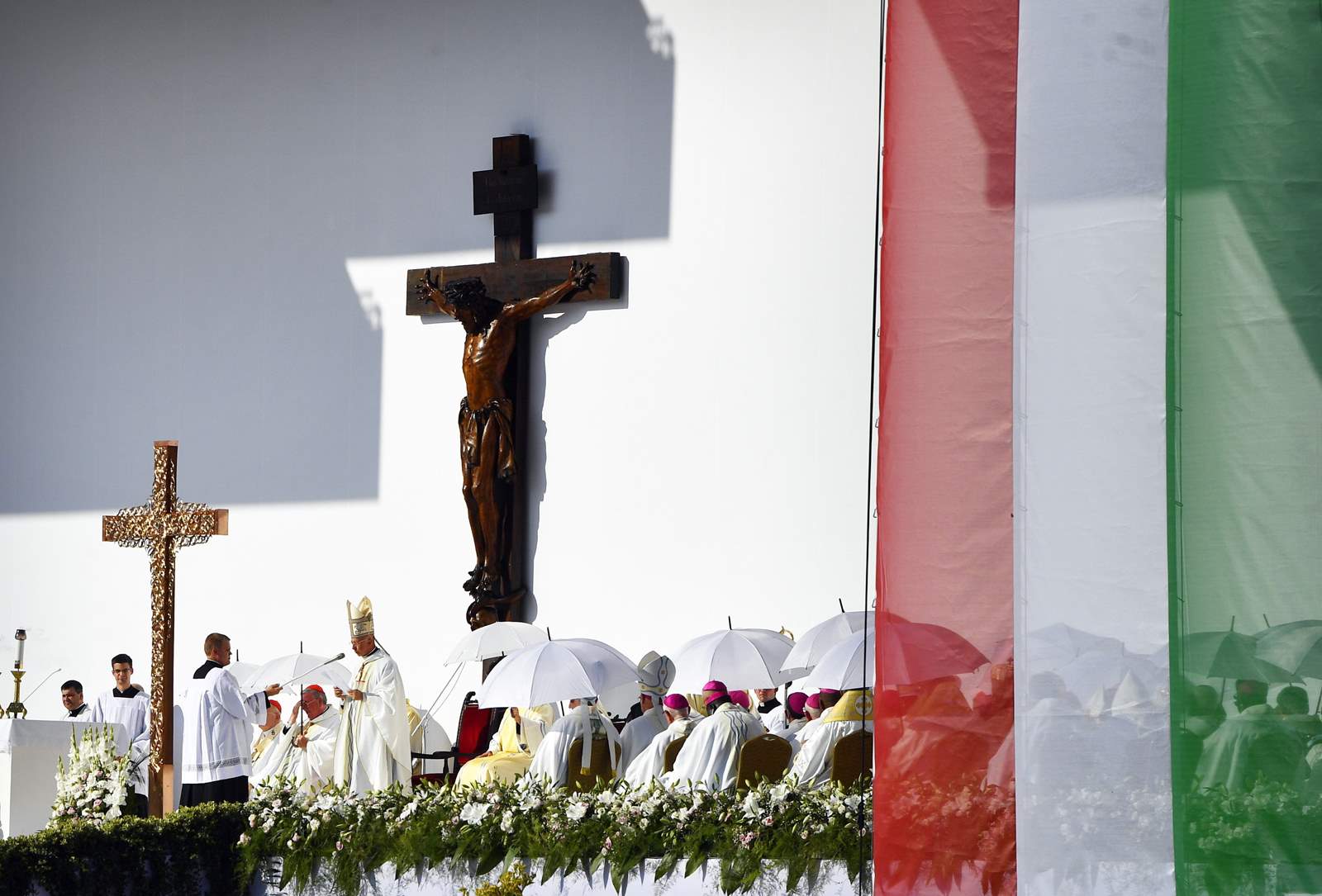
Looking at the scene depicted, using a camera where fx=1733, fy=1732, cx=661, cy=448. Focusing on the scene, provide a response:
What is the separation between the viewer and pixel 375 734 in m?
10.6

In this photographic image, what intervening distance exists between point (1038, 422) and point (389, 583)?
399 inches

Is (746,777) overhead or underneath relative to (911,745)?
underneath

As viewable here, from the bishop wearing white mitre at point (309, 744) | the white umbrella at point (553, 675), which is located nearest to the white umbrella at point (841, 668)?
the white umbrella at point (553, 675)

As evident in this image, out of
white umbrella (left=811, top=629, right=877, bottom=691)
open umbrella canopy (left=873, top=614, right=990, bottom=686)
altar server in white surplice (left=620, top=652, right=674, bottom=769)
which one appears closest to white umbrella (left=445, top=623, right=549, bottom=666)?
altar server in white surplice (left=620, top=652, right=674, bottom=769)

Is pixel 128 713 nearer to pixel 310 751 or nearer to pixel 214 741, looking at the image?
pixel 310 751

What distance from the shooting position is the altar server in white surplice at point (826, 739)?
9133 millimetres

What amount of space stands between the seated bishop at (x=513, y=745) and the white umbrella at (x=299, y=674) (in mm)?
1517

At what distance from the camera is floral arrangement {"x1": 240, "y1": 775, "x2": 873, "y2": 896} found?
8.02 metres

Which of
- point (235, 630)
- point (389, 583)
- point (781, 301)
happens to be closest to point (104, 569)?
point (235, 630)

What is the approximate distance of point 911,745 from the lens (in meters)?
4.89

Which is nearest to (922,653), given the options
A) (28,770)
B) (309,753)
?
(28,770)

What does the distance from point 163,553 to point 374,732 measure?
167 centimetres

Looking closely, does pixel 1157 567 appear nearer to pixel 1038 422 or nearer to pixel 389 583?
pixel 1038 422

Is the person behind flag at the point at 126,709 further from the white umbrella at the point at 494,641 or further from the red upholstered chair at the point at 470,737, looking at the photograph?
the white umbrella at the point at 494,641
